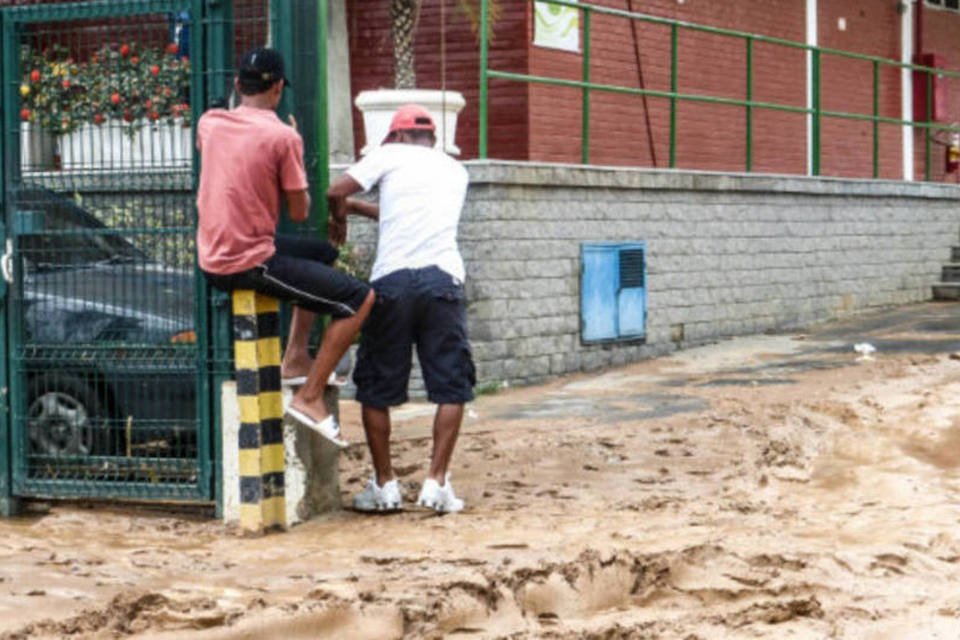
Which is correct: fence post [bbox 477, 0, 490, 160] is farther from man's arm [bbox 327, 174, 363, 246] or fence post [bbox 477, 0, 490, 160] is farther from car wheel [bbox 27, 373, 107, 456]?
car wheel [bbox 27, 373, 107, 456]

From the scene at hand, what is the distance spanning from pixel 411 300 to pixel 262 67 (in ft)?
4.48

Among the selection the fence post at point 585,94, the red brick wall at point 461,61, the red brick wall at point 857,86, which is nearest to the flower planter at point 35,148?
the fence post at point 585,94

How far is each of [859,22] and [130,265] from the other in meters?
16.7

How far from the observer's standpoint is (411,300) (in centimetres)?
961

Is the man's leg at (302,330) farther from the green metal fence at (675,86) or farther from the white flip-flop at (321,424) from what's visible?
the green metal fence at (675,86)

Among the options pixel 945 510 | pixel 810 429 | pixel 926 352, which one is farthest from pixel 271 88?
pixel 926 352

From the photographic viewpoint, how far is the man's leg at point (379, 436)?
9766mm

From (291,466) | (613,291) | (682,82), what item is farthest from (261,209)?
(682,82)

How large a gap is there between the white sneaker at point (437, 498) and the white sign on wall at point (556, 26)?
867 centimetres

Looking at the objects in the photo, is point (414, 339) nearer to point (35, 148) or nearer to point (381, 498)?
point (381, 498)

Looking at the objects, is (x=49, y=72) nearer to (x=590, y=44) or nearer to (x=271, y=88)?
(x=271, y=88)

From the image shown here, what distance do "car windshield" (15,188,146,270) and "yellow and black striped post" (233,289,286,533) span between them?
861 mm

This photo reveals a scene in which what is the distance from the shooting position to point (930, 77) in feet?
81.5

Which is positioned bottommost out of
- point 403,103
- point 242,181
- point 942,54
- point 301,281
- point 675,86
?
point 301,281
